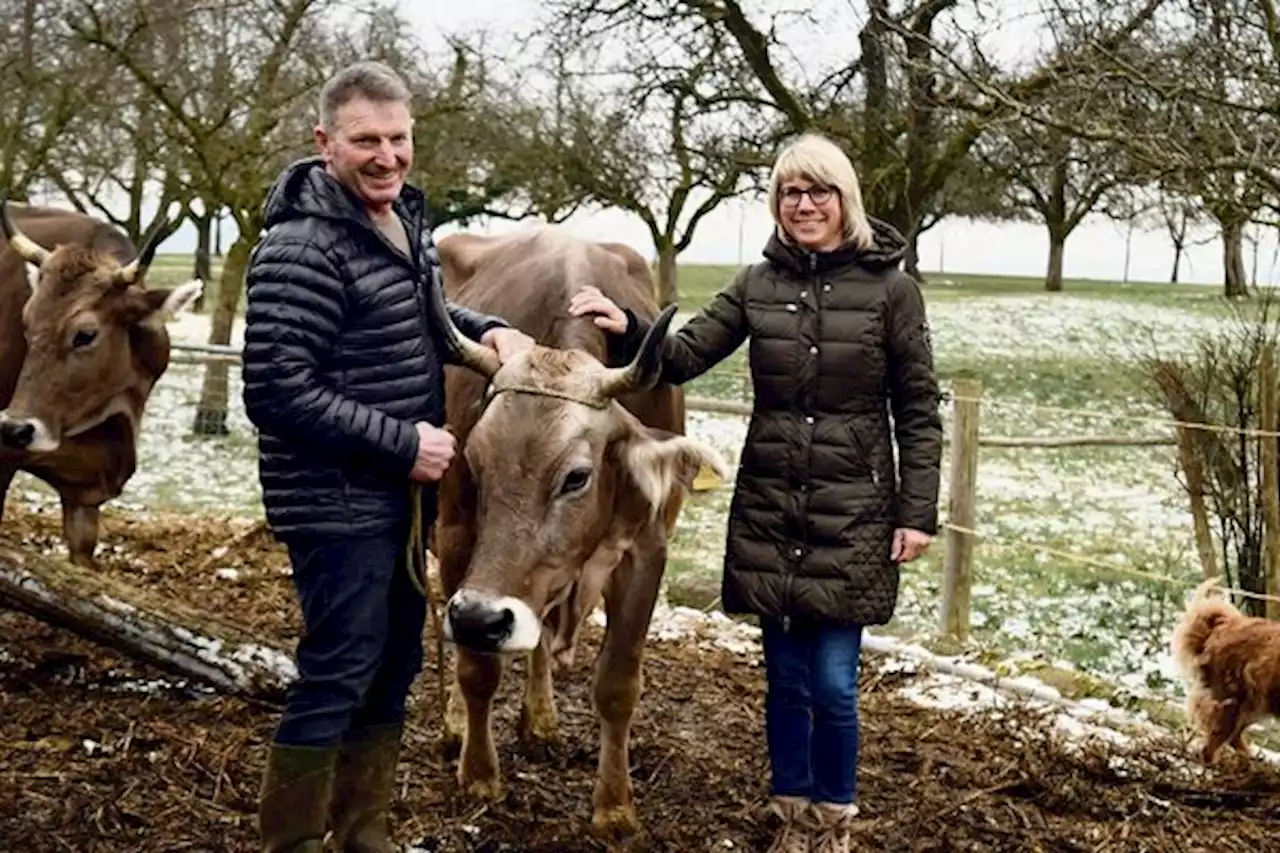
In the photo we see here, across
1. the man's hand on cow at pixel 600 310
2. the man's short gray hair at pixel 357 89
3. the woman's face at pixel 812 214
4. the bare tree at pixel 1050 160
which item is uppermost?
the bare tree at pixel 1050 160

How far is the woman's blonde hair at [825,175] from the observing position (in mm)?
3863

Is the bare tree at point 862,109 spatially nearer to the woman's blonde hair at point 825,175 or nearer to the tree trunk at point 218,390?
the tree trunk at point 218,390

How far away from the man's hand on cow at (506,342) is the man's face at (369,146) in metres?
0.63

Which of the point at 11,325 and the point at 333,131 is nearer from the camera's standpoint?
the point at 333,131

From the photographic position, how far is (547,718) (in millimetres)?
5102

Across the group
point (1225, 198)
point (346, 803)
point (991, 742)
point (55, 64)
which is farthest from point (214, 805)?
point (55, 64)

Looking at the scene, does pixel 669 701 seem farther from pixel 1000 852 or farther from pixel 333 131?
pixel 333 131

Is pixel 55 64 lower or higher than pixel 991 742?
higher

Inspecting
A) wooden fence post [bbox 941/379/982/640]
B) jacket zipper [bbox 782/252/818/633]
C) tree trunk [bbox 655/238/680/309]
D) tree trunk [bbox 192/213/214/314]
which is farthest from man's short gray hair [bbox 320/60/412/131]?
tree trunk [bbox 192/213/214/314]

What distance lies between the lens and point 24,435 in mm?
5715

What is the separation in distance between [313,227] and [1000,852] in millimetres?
2910

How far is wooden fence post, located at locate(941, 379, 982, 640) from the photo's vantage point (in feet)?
24.2

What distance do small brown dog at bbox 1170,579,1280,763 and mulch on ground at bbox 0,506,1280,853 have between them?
0.15 m

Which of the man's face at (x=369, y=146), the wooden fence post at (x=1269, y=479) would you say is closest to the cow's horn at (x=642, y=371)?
the man's face at (x=369, y=146)
